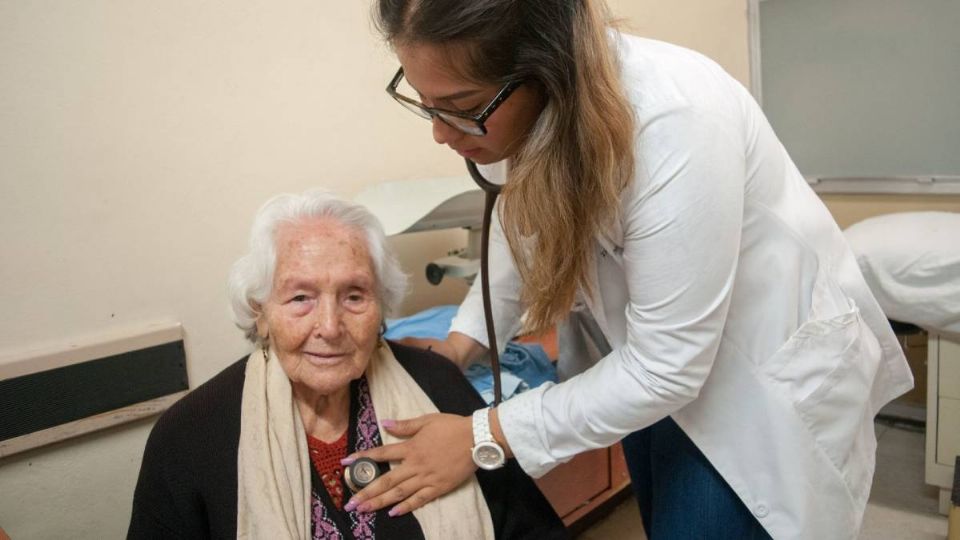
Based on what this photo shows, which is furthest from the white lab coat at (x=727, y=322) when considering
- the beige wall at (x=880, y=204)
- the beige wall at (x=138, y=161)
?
the beige wall at (x=880, y=204)

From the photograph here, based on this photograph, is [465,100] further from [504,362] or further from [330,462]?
[504,362]

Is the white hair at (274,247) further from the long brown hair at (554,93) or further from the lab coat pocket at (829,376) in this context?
the lab coat pocket at (829,376)

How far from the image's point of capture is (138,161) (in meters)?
1.57

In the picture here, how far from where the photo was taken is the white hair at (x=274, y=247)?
1.26m

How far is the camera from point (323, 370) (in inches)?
48.4

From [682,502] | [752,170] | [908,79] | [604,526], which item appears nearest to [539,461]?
[682,502]

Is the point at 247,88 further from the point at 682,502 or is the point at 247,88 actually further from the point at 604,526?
the point at 604,526

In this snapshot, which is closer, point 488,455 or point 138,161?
point 488,455

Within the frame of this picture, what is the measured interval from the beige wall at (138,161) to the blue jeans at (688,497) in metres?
1.10

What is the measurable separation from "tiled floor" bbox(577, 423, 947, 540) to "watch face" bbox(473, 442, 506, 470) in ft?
4.19

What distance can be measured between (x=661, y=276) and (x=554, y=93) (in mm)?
272

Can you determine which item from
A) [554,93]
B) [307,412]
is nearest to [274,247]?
[307,412]

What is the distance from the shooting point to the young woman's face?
2.69 ft

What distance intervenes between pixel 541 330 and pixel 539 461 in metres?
0.20
